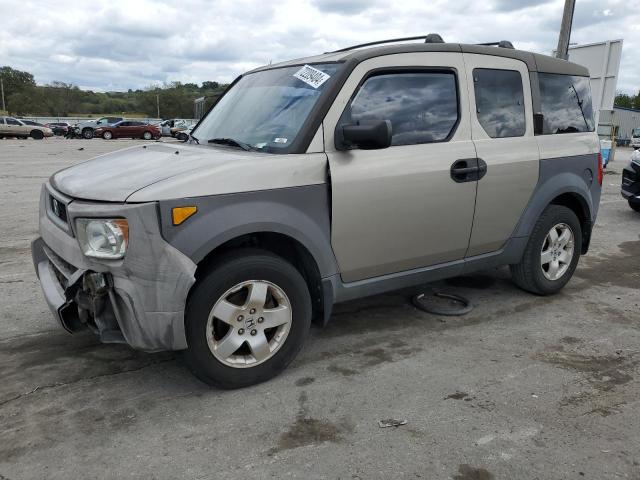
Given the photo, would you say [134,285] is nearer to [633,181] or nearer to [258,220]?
→ [258,220]

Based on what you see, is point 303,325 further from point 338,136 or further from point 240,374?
point 338,136

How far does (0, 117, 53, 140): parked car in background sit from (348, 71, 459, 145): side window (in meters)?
39.4

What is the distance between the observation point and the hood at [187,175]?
2.81 m

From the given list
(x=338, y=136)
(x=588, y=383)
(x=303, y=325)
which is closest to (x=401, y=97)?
(x=338, y=136)

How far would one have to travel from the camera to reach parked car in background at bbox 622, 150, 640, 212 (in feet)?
28.6

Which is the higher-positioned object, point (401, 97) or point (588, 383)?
point (401, 97)

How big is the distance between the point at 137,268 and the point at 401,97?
6.65 ft

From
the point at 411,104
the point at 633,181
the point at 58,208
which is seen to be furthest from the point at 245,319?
the point at 633,181

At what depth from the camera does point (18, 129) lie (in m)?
36.7

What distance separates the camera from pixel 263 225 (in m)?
3.00

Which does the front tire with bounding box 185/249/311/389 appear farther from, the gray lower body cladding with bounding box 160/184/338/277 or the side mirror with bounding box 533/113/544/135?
the side mirror with bounding box 533/113/544/135

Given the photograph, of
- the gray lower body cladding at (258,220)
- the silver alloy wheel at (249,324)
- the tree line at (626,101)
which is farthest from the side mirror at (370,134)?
the tree line at (626,101)

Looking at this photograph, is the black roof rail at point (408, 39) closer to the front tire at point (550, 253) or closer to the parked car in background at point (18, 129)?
the front tire at point (550, 253)

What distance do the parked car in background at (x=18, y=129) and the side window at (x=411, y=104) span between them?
39.4 m
